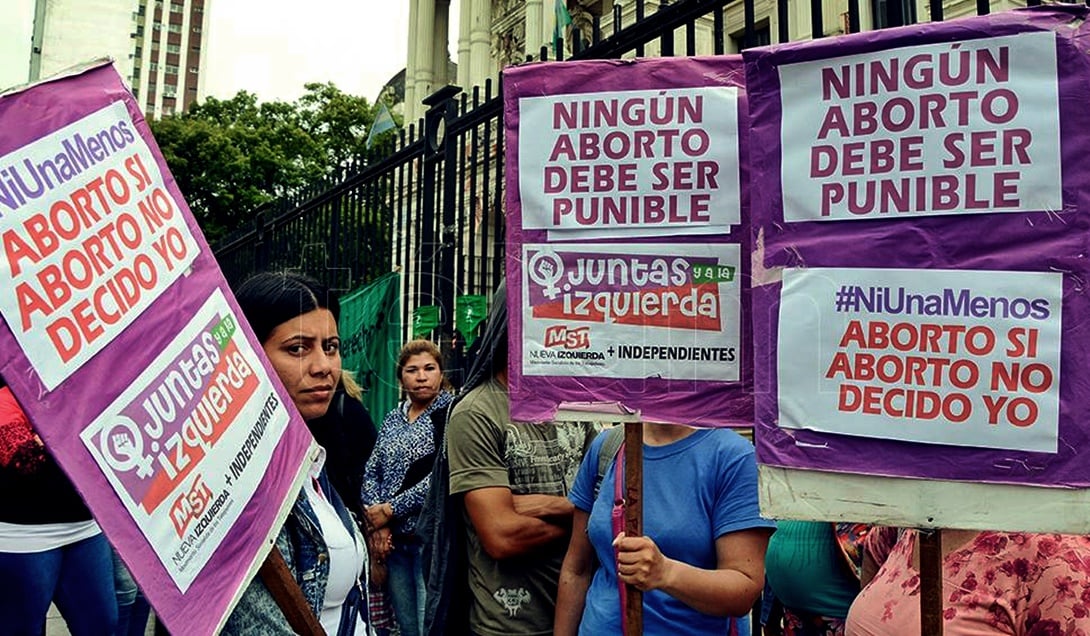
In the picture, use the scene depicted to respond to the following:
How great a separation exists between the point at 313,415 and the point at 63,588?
2525 mm

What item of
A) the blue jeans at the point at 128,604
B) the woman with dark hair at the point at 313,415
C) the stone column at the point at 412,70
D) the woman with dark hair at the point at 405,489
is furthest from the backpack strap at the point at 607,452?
the stone column at the point at 412,70

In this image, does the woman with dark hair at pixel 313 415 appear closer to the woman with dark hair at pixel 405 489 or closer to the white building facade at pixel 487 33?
the woman with dark hair at pixel 405 489

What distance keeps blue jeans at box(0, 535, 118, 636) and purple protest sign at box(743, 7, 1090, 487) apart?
10.5 feet

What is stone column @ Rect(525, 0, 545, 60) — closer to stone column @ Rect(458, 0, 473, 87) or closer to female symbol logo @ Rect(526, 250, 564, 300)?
stone column @ Rect(458, 0, 473, 87)

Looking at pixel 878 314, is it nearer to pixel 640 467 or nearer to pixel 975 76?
pixel 975 76

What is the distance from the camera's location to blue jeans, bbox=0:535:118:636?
142 inches

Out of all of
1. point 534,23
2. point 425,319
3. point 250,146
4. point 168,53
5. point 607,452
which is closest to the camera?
point 607,452

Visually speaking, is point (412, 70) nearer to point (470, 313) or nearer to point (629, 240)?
point (470, 313)

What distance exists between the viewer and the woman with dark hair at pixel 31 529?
3.56 m

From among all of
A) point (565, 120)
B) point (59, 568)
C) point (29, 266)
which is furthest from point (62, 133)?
point (59, 568)

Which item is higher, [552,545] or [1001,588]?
[1001,588]

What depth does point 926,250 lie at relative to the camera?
1761 millimetres

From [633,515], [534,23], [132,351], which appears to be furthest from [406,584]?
[534,23]

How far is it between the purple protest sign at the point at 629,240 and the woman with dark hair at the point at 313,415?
49 centimetres
